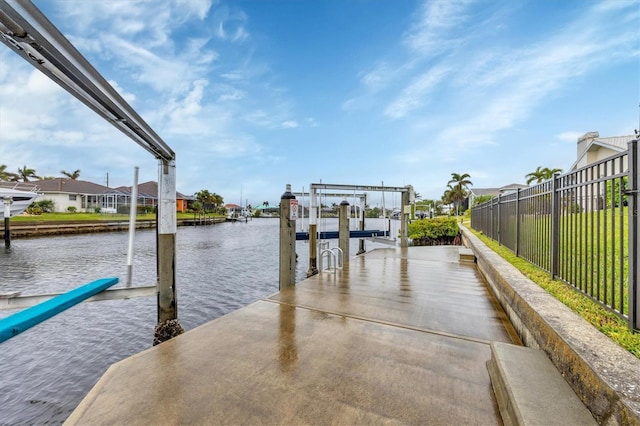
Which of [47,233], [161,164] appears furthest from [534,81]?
[47,233]

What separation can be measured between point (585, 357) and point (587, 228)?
184cm

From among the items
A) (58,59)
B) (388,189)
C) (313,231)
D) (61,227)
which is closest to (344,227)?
(313,231)

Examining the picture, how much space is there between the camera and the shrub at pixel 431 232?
1317 centimetres

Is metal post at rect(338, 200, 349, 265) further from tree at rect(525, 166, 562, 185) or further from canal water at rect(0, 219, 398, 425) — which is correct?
tree at rect(525, 166, 562, 185)

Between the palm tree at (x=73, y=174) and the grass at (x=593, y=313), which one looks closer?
the grass at (x=593, y=313)

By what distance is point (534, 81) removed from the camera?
8.75 meters

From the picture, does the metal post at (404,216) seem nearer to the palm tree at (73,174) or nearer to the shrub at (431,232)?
the shrub at (431,232)

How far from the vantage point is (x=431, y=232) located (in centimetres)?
1318

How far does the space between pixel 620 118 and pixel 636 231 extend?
12.7m

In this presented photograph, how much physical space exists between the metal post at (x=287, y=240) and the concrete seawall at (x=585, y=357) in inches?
133

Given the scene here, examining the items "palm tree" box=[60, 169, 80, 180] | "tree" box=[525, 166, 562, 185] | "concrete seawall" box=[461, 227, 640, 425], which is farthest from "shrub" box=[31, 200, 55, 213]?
"tree" box=[525, 166, 562, 185]

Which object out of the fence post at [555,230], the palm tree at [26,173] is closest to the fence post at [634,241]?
the fence post at [555,230]

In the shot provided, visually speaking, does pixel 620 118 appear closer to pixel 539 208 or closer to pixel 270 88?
pixel 539 208

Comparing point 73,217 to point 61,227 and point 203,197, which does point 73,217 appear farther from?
point 203,197
